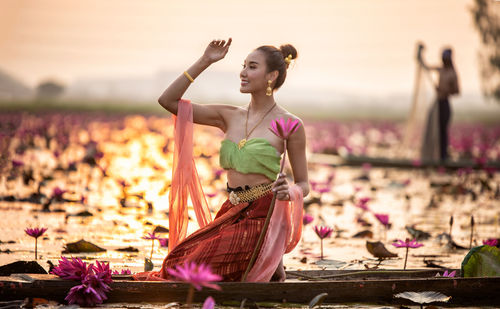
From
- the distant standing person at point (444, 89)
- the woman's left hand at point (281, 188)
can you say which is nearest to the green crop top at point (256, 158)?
the woman's left hand at point (281, 188)

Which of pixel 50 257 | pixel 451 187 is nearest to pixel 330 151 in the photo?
pixel 451 187

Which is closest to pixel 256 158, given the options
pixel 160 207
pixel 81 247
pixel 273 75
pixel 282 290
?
pixel 273 75

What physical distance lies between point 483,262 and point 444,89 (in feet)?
27.4

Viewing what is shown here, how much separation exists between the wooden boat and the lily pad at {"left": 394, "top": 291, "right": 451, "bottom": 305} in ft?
0.12

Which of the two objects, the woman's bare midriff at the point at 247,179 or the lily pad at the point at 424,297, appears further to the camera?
the woman's bare midriff at the point at 247,179

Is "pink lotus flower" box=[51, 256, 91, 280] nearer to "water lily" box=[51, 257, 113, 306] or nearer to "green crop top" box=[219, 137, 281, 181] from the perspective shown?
"water lily" box=[51, 257, 113, 306]

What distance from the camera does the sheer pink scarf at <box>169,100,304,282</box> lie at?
3.67 m

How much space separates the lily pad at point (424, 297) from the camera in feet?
10.8

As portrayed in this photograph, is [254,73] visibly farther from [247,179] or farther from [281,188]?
[281,188]

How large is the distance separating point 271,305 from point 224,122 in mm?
1144

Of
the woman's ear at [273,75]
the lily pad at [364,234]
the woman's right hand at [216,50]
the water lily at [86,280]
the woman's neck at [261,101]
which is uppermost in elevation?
the woman's right hand at [216,50]

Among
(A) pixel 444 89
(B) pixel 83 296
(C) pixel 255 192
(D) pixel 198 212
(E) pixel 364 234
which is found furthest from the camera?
(A) pixel 444 89

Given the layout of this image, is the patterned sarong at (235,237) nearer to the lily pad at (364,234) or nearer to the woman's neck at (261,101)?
the woman's neck at (261,101)

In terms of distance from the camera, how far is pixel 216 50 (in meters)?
3.84
